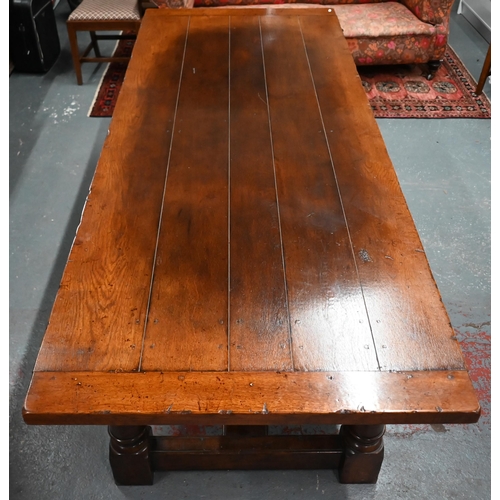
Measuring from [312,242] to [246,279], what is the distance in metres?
0.22

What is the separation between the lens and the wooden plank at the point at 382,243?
1.17 m

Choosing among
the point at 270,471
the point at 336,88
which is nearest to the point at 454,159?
the point at 336,88

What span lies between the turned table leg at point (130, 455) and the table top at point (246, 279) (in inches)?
13.2

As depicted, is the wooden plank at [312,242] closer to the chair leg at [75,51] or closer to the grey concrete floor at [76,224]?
the grey concrete floor at [76,224]

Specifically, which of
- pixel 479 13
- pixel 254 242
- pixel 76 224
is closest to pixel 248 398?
pixel 254 242

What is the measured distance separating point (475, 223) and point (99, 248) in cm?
173

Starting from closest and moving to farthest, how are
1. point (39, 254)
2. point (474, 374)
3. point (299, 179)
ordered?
point (299, 179)
point (474, 374)
point (39, 254)

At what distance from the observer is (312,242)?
1.40m

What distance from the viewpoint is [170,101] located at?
6.25 feet

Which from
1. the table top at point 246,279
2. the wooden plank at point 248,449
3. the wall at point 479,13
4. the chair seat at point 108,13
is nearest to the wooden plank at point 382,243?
the table top at point 246,279

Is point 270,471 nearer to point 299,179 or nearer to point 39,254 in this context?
point 299,179

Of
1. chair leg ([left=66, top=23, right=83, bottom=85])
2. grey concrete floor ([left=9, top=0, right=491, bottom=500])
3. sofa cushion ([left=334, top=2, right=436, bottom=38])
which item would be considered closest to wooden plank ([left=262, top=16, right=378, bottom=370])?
grey concrete floor ([left=9, top=0, right=491, bottom=500])

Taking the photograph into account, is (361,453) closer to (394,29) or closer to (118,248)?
(118,248)

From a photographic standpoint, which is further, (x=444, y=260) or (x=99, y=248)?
(x=444, y=260)
